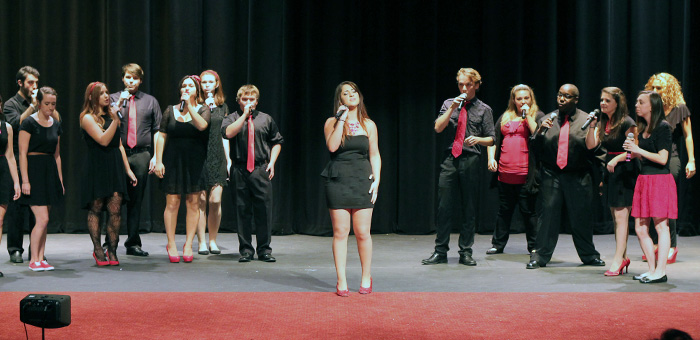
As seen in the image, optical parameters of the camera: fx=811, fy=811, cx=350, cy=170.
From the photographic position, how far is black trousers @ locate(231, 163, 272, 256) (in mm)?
6461

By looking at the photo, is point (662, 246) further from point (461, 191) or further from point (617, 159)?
point (461, 191)

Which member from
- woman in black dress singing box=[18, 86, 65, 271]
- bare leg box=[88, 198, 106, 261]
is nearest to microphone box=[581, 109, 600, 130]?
bare leg box=[88, 198, 106, 261]

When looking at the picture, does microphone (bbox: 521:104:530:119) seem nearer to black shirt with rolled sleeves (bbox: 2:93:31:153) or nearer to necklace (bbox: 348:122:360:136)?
necklace (bbox: 348:122:360:136)

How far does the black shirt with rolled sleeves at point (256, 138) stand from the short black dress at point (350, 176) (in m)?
1.42

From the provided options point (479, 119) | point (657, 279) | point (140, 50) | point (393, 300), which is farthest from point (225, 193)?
point (657, 279)

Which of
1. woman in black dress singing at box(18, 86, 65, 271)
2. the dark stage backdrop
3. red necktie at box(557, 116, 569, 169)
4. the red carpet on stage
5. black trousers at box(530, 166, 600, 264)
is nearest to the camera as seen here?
the red carpet on stage

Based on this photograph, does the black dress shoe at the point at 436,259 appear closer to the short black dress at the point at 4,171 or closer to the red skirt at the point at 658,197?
the red skirt at the point at 658,197

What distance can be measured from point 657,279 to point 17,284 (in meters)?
4.29

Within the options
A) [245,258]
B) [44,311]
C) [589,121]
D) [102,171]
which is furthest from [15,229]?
[589,121]

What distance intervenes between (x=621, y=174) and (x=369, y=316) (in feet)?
7.66

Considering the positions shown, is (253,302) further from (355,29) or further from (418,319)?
(355,29)

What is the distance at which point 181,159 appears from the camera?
6316 millimetres

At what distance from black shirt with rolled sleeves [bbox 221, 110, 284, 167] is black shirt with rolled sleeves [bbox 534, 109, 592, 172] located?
2103 mm

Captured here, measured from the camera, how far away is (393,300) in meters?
4.91
